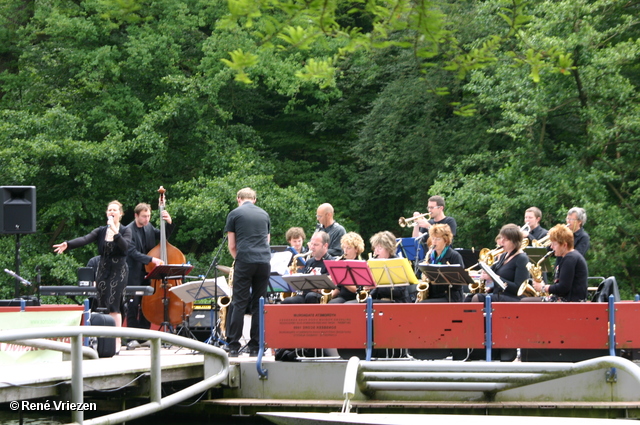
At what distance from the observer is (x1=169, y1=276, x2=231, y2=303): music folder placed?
32.2ft

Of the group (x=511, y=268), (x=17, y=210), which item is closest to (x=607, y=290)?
(x=511, y=268)

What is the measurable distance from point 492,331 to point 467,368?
2098mm

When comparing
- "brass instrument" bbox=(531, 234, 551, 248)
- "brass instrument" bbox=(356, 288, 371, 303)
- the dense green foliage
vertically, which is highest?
the dense green foliage

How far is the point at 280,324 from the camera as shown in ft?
27.0

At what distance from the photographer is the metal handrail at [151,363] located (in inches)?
222

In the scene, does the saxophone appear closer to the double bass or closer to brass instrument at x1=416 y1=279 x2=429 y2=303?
brass instrument at x1=416 y1=279 x2=429 y2=303

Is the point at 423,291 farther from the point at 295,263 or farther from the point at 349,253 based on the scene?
the point at 295,263

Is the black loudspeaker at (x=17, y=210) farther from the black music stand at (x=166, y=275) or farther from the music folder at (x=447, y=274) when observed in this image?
the music folder at (x=447, y=274)

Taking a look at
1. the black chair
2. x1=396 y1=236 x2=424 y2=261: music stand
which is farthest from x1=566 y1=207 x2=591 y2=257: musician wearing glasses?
x1=396 y1=236 x2=424 y2=261: music stand

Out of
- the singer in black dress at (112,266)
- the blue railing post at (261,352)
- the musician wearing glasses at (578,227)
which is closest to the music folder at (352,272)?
the blue railing post at (261,352)

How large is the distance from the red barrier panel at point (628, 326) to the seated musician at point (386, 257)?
2.19 meters

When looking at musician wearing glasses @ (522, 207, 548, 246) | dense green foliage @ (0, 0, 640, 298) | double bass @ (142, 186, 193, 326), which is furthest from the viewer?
dense green foliage @ (0, 0, 640, 298)

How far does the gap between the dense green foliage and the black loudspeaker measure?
7.38 metres

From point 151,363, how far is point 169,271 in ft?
11.6
